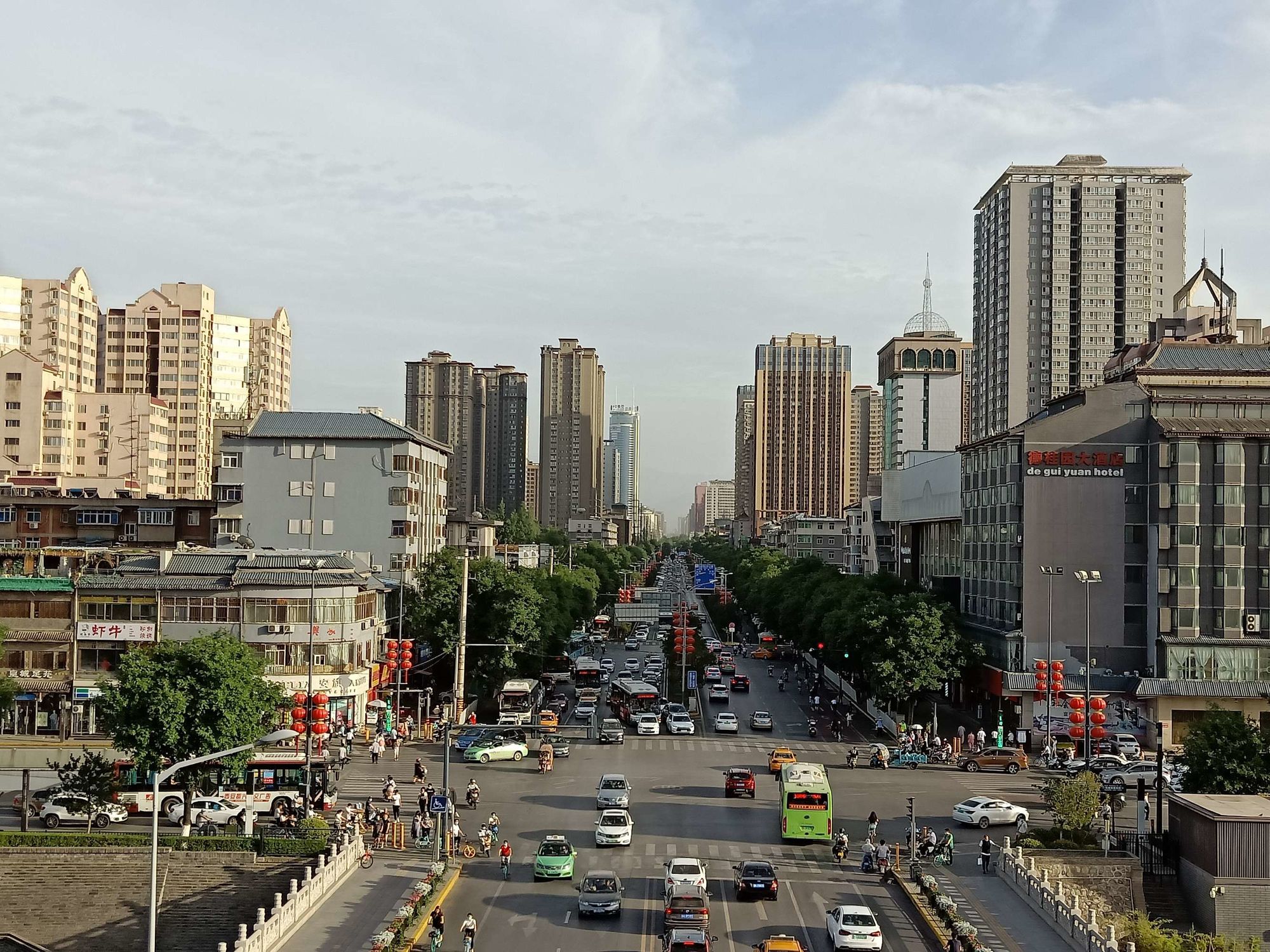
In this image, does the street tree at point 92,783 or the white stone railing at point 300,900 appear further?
the street tree at point 92,783

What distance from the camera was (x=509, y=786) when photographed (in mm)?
56969

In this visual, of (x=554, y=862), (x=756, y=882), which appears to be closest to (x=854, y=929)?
(x=756, y=882)

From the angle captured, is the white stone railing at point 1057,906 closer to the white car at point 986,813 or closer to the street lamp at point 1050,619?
the white car at point 986,813

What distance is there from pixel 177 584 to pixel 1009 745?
4755 centimetres

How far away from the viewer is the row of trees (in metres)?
70.9

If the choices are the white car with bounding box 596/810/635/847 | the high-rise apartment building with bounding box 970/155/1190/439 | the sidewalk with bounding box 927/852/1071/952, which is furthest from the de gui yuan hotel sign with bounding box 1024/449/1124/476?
the high-rise apartment building with bounding box 970/155/1190/439

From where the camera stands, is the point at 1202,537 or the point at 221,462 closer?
the point at 1202,537

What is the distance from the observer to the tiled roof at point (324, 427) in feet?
286

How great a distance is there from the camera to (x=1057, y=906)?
36.0 metres

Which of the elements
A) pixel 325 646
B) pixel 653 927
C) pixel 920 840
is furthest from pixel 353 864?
pixel 325 646

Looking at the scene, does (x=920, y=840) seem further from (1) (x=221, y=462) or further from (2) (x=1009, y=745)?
(1) (x=221, y=462)

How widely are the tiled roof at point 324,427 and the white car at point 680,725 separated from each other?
94.3 feet

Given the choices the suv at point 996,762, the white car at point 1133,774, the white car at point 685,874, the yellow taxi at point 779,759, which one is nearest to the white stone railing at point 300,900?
the white car at point 685,874

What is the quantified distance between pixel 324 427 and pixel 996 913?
2465 inches
